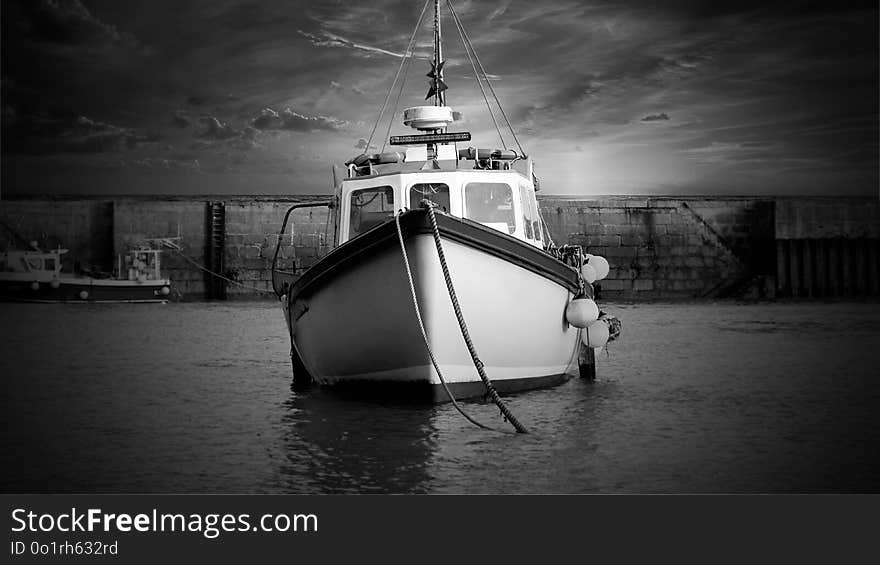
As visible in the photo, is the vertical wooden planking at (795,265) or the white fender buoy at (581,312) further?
the vertical wooden planking at (795,265)

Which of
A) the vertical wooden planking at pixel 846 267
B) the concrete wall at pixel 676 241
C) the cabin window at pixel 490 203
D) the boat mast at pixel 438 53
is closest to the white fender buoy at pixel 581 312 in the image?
the cabin window at pixel 490 203

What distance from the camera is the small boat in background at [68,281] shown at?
25.9 metres

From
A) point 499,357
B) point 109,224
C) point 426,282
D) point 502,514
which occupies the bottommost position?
point 502,514

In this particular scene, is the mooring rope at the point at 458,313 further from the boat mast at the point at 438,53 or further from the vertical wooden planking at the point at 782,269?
the vertical wooden planking at the point at 782,269

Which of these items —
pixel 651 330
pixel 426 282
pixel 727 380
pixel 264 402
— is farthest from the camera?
pixel 651 330

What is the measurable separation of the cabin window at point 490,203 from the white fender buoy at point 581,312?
895 millimetres

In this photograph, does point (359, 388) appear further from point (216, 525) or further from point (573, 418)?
point (216, 525)

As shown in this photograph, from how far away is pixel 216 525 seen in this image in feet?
18.9

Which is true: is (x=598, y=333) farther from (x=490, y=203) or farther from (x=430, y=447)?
(x=430, y=447)

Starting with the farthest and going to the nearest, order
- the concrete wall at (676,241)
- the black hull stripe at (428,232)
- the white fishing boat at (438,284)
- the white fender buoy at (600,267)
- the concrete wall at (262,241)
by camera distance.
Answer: the concrete wall at (676,241) → the concrete wall at (262,241) → the white fender buoy at (600,267) → the white fishing boat at (438,284) → the black hull stripe at (428,232)

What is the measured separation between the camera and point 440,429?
A: 8.04 m

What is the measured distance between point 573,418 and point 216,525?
12.5 ft

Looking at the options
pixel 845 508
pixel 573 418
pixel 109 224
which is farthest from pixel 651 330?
pixel 109 224

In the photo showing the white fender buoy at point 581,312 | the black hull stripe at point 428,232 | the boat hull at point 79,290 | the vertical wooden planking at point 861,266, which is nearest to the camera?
the black hull stripe at point 428,232
